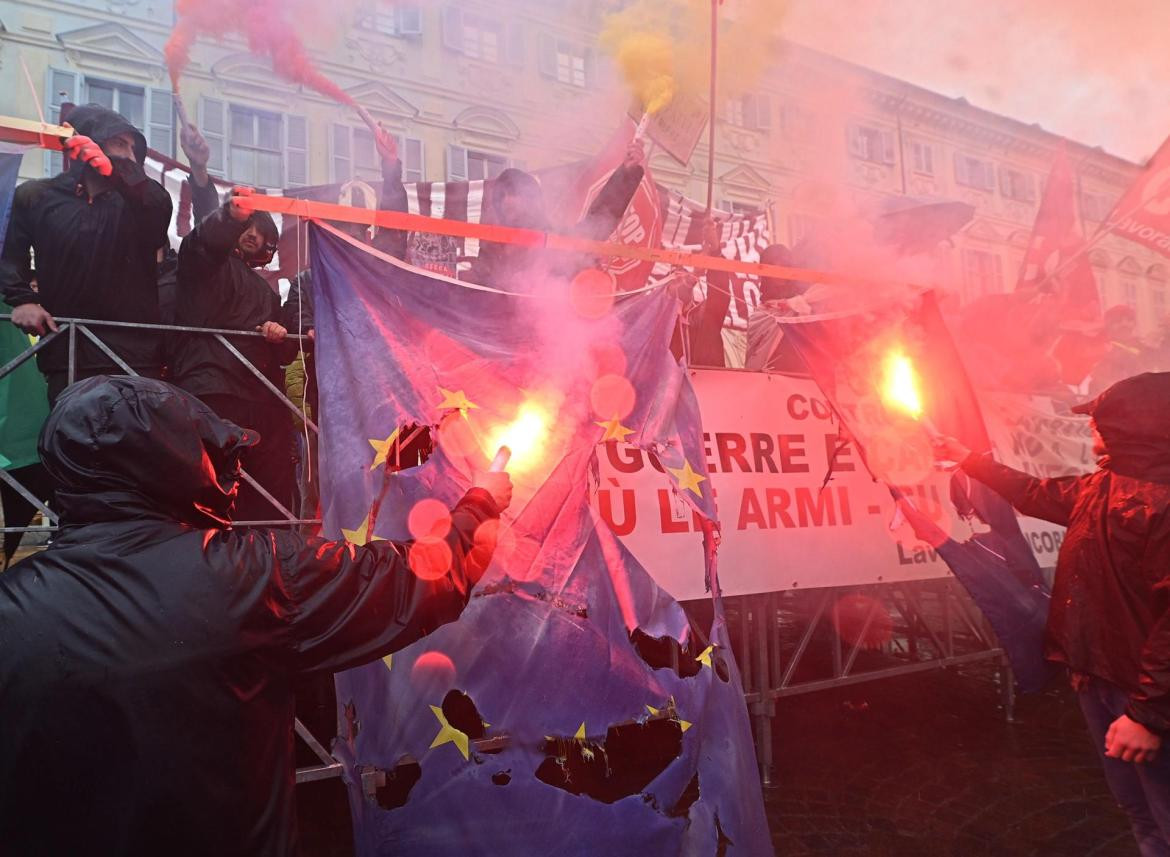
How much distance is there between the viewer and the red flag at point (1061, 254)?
841cm

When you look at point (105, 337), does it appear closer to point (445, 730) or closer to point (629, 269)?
point (445, 730)

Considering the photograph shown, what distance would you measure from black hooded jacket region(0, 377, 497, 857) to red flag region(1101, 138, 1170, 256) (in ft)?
24.9

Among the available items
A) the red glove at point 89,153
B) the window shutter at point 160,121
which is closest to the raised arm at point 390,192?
the red glove at point 89,153

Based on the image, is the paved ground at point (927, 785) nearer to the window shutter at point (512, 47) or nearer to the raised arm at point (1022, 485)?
the raised arm at point (1022, 485)

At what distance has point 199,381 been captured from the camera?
369 centimetres

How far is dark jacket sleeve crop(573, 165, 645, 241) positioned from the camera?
15.6 ft

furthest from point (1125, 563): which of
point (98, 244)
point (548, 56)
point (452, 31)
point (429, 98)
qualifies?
point (452, 31)

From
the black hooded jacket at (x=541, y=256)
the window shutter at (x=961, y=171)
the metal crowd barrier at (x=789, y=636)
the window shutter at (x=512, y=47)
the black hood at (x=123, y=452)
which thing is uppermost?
the window shutter at (x=961, y=171)

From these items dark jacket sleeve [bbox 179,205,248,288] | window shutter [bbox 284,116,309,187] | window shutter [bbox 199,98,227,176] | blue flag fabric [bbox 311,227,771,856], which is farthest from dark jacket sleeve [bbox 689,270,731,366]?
window shutter [bbox 199,98,227,176]

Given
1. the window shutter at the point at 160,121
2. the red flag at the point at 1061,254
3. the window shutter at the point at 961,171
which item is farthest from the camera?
the window shutter at the point at 961,171

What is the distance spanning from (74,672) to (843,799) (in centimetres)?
465

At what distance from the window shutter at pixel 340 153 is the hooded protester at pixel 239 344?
13392mm

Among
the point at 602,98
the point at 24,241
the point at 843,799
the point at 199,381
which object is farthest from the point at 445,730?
the point at 602,98

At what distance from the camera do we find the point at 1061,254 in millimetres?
8852
